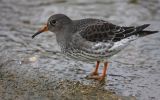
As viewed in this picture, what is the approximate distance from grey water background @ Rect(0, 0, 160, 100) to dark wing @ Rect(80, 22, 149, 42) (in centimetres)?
68

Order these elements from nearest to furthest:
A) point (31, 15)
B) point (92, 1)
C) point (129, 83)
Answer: point (129, 83) < point (31, 15) < point (92, 1)

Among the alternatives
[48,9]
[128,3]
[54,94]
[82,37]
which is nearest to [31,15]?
[48,9]

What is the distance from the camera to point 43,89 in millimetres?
7703

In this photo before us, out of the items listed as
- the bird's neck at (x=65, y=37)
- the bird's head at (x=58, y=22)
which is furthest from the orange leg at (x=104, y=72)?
the bird's head at (x=58, y=22)

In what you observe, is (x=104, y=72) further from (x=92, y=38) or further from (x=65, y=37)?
(x=65, y=37)

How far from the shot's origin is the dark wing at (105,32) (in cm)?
826

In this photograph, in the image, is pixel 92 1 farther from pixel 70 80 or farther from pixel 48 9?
pixel 70 80

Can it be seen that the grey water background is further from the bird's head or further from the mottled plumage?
the bird's head

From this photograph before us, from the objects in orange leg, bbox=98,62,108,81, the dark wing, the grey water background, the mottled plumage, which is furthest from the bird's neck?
orange leg, bbox=98,62,108,81

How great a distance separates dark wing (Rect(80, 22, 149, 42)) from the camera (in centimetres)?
826

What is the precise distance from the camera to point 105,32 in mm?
8359

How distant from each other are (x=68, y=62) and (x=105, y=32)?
1.15 m

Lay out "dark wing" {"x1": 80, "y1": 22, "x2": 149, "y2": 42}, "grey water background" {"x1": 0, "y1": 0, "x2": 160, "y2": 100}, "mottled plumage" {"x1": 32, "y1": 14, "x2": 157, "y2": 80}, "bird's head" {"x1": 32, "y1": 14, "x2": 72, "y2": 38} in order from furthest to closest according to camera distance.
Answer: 1. "bird's head" {"x1": 32, "y1": 14, "x2": 72, "y2": 38}
2. "dark wing" {"x1": 80, "y1": 22, "x2": 149, "y2": 42}
3. "mottled plumage" {"x1": 32, "y1": 14, "x2": 157, "y2": 80}
4. "grey water background" {"x1": 0, "y1": 0, "x2": 160, "y2": 100}

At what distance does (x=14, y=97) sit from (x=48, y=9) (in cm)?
541
